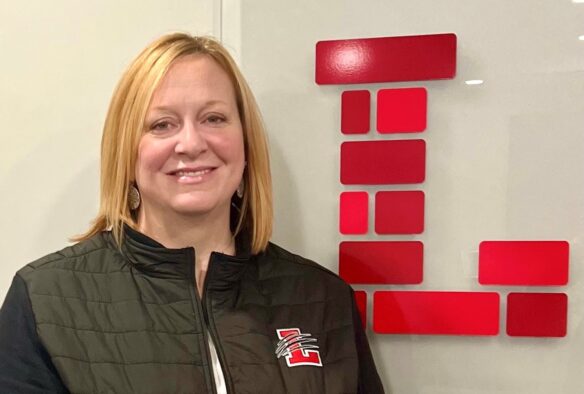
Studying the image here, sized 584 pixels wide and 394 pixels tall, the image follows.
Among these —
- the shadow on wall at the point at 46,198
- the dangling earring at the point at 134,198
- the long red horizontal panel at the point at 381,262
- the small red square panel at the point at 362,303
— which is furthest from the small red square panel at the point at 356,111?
the shadow on wall at the point at 46,198

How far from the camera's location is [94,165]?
1.45 meters

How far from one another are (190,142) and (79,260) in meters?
0.28

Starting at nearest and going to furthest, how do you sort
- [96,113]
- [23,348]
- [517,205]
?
[23,348] < [517,205] < [96,113]

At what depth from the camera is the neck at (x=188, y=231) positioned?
115 cm

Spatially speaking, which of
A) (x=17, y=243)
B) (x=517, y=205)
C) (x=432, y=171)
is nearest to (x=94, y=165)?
(x=17, y=243)

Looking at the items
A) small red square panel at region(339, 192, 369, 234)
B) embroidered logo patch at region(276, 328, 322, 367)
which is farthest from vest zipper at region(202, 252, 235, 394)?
small red square panel at region(339, 192, 369, 234)

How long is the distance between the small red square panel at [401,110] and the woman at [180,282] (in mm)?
282

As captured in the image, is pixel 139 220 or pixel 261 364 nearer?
pixel 261 364

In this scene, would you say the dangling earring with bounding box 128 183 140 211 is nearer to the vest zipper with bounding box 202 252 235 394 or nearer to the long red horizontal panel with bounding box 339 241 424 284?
the vest zipper with bounding box 202 252 235 394

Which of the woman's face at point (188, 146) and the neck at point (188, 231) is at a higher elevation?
the woman's face at point (188, 146)

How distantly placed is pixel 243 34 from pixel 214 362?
719 mm

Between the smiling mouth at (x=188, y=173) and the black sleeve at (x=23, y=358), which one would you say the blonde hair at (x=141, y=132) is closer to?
the smiling mouth at (x=188, y=173)

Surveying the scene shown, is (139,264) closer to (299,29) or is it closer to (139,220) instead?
(139,220)

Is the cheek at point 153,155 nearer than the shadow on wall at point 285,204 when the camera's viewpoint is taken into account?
Yes
